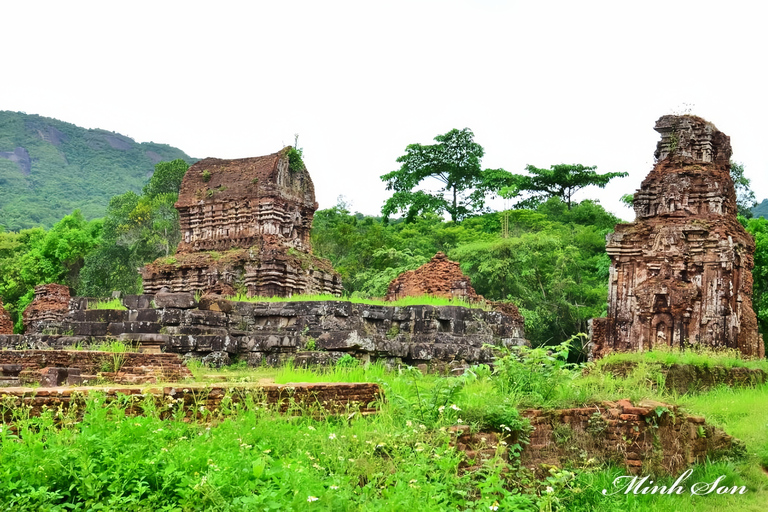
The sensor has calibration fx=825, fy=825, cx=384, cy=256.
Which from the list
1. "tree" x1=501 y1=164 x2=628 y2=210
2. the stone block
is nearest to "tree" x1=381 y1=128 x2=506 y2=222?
"tree" x1=501 y1=164 x2=628 y2=210

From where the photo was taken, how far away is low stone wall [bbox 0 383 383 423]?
657cm

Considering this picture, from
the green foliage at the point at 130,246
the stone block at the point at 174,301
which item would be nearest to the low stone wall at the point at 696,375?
the stone block at the point at 174,301

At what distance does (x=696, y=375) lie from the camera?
12883 mm

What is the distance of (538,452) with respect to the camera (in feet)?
25.3

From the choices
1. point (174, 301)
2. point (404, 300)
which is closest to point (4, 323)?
point (174, 301)

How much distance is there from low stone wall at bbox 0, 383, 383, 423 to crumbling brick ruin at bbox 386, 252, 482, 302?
9.87m

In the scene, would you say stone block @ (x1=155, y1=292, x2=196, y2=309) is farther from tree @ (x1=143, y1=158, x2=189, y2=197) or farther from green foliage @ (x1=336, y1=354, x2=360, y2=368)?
tree @ (x1=143, y1=158, x2=189, y2=197)

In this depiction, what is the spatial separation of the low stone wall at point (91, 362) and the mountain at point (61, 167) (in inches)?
2232

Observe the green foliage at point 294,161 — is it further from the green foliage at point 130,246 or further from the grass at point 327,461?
the green foliage at point 130,246

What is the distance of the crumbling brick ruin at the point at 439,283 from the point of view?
17969mm

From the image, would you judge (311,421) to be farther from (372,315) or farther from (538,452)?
(372,315)

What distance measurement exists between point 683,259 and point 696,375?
6.02 meters

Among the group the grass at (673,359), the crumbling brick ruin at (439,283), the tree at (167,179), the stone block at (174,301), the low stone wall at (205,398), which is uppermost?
the tree at (167,179)

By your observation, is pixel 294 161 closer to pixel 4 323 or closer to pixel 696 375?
pixel 4 323
